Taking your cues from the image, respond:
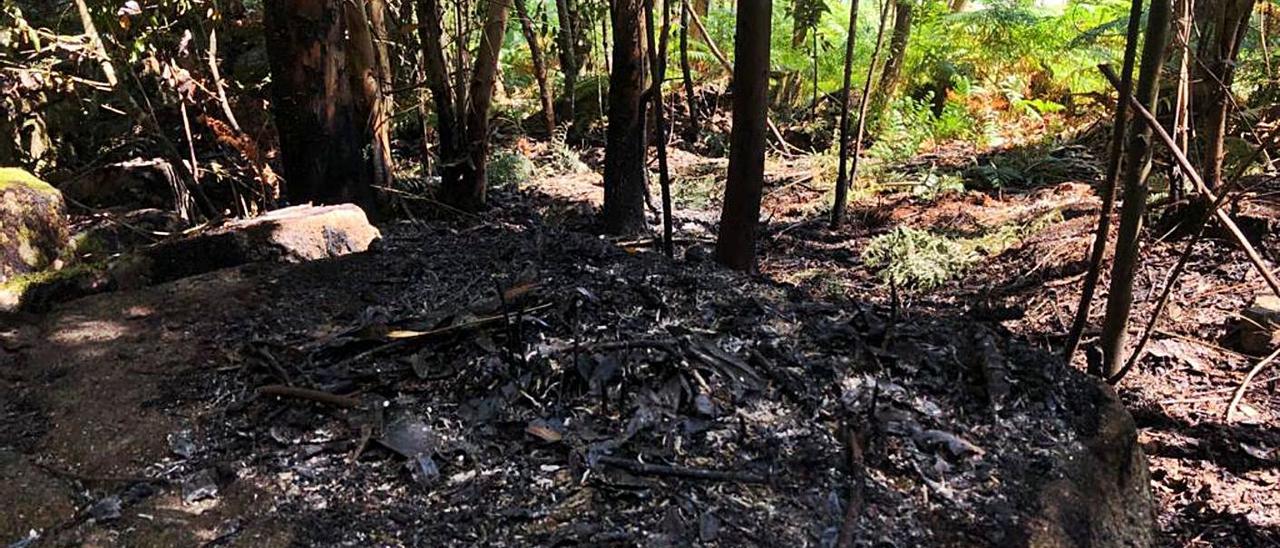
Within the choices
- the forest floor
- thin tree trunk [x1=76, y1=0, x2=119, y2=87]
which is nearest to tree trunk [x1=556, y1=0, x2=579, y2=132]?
thin tree trunk [x1=76, y1=0, x2=119, y2=87]

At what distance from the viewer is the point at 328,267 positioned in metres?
4.25

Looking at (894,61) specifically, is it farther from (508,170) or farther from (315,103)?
(315,103)

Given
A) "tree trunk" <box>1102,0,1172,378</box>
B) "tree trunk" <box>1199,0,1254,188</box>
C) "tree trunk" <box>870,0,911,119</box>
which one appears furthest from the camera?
"tree trunk" <box>870,0,911,119</box>

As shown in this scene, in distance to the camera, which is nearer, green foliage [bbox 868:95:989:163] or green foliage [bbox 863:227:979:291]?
green foliage [bbox 863:227:979:291]

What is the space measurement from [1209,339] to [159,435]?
5382 millimetres

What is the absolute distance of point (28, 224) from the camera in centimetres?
420

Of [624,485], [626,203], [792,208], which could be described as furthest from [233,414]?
[792,208]

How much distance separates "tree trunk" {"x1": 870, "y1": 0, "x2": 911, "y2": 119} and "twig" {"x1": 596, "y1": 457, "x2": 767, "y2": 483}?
10367 millimetres

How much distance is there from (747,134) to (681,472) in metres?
2.45

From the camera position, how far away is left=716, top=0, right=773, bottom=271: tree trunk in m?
4.26

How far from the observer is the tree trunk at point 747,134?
4258 mm

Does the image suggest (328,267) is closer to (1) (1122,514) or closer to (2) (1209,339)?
(1) (1122,514)

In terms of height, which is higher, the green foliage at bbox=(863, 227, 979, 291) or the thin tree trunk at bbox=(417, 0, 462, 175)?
the thin tree trunk at bbox=(417, 0, 462, 175)

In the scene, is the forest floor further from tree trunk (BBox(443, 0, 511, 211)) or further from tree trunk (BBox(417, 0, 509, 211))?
tree trunk (BBox(443, 0, 511, 211))
